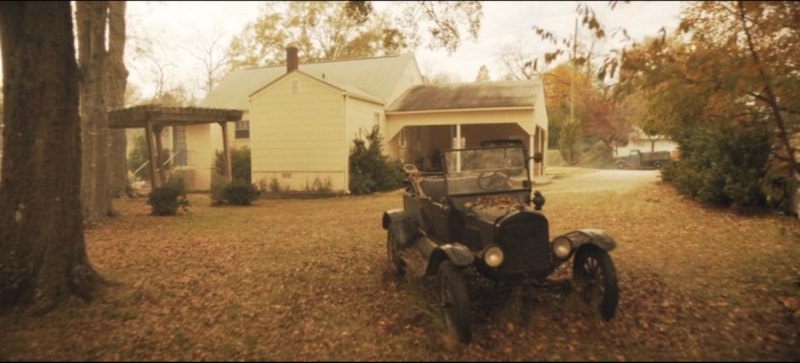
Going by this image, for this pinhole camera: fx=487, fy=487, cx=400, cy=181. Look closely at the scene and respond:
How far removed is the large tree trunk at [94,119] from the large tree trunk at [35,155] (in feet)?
20.7

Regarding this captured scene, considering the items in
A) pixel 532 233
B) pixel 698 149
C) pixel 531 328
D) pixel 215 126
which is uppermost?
pixel 215 126

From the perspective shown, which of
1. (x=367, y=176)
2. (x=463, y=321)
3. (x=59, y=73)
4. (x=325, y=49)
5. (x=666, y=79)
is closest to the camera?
(x=463, y=321)

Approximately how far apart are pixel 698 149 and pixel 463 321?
394 inches

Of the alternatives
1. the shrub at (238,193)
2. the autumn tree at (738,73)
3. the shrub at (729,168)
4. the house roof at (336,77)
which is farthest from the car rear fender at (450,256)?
the house roof at (336,77)

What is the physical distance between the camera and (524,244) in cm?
460

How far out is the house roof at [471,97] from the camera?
19156 mm

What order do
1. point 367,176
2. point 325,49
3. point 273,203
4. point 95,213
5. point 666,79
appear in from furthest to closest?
point 325,49
point 367,176
point 273,203
point 95,213
point 666,79

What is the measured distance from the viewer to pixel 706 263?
6.67 m

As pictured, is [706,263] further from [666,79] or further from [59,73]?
[59,73]

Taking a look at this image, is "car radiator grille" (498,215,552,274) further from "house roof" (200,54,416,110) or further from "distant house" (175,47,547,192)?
"house roof" (200,54,416,110)

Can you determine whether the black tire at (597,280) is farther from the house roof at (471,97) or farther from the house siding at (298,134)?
the house roof at (471,97)

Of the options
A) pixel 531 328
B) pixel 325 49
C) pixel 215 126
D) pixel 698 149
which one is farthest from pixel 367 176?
pixel 325 49

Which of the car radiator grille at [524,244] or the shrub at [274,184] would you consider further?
the shrub at [274,184]

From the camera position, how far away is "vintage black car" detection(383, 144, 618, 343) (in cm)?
449
